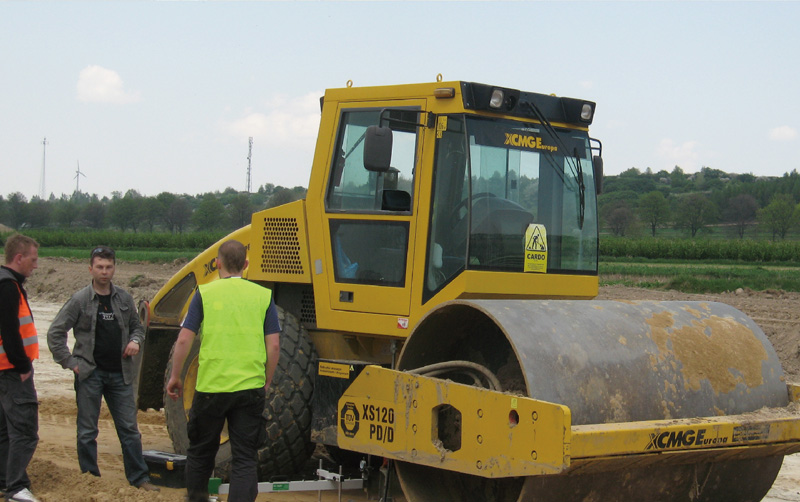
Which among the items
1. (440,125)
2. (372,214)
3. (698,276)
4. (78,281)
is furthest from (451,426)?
(78,281)

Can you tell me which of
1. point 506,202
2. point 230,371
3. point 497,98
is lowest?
point 230,371

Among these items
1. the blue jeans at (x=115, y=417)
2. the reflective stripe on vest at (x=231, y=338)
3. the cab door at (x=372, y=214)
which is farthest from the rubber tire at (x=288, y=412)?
the reflective stripe on vest at (x=231, y=338)

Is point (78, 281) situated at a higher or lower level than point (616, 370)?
lower

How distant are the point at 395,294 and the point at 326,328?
72cm

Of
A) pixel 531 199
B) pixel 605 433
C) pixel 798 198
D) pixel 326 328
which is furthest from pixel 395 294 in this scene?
pixel 798 198

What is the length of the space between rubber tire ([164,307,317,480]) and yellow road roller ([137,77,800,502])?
1 cm

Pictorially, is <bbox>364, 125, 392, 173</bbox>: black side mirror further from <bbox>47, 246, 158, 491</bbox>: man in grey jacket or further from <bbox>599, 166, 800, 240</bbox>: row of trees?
<bbox>599, 166, 800, 240</bbox>: row of trees

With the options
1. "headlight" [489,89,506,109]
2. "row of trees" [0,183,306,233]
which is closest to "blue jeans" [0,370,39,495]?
"headlight" [489,89,506,109]

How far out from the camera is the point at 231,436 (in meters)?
5.34

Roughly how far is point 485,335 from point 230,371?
1723 millimetres

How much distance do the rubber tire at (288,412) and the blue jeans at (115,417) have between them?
0.58 m

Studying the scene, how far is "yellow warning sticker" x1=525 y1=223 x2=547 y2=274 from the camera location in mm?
6418

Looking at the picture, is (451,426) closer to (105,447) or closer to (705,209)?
(105,447)

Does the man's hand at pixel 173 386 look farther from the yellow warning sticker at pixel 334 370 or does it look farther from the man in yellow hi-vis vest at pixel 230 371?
the yellow warning sticker at pixel 334 370
